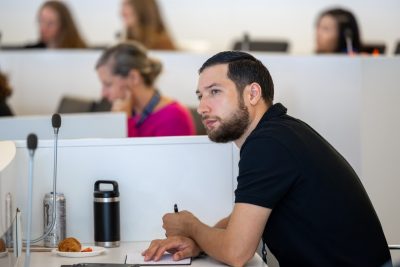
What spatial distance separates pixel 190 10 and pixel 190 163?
645 centimetres

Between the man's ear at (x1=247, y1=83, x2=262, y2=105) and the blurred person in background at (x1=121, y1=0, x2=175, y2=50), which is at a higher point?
the blurred person in background at (x1=121, y1=0, x2=175, y2=50)

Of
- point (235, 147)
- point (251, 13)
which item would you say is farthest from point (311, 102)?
point (251, 13)

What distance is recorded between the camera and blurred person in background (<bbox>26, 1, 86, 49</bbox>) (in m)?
6.87

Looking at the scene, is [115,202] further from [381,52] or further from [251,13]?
[251,13]

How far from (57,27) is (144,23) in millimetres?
707

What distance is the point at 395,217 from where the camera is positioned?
12.7 feet

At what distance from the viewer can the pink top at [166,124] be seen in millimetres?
4320

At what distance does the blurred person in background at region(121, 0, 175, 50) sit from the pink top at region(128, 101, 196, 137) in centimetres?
223

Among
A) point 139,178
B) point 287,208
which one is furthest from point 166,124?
point 287,208

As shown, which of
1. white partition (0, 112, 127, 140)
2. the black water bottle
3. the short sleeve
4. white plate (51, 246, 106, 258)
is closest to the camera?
the short sleeve

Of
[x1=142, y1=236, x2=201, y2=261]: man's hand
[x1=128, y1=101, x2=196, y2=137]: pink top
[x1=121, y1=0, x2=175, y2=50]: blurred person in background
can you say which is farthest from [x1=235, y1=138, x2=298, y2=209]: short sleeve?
[x1=121, y1=0, x2=175, y2=50]: blurred person in background

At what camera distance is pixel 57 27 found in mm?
6996

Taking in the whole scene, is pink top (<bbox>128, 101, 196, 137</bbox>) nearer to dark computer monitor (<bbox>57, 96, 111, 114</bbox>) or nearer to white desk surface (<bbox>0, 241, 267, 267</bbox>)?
dark computer monitor (<bbox>57, 96, 111, 114</bbox>)

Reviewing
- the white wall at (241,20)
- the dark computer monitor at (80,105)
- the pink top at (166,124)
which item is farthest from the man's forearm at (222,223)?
the white wall at (241,20)
